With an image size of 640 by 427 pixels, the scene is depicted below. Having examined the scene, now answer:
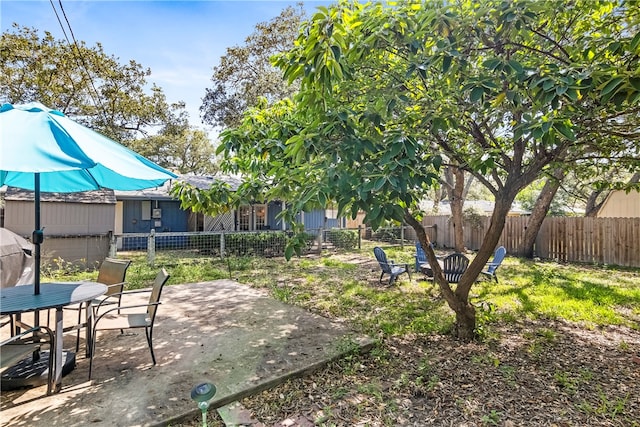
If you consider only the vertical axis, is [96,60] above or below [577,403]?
above

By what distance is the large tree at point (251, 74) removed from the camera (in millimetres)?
15039

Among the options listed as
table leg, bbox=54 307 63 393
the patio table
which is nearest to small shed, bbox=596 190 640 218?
the patio table

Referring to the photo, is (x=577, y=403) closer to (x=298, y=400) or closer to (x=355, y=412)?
(x=355, y=412)

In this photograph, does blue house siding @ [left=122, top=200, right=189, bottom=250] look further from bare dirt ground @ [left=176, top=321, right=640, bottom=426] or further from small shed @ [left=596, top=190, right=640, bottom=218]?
small shed @ [left=596, top=190, right=640, bottom=218]

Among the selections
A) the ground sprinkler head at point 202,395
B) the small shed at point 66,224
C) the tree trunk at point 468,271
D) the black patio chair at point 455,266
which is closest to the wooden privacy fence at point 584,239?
the black patio chair at point 455,266

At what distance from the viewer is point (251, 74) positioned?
53.5 ft

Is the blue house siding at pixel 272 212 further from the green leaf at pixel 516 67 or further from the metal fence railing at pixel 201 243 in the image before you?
the green leaf at pixel 516 67

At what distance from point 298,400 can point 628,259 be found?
11.5 meters

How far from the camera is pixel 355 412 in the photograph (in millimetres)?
2586

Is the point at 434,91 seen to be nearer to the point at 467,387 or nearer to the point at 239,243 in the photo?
the point at 467,387

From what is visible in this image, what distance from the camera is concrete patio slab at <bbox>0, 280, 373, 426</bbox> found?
8.07 feet

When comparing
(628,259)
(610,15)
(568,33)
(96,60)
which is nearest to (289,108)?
(568,33)

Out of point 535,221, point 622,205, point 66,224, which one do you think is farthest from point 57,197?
point 622,205

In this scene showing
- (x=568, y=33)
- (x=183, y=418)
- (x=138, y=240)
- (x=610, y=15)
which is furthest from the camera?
(x=138, y=240)
